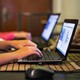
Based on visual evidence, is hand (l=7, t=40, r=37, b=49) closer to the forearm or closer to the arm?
the arm

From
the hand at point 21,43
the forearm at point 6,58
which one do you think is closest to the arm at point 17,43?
the hand at point 21,43

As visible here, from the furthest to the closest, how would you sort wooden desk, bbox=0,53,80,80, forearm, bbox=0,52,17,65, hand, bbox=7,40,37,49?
hand, bbox=7,40,37,49 < forearm, bbox=0,52,17,65 < wooden desk, bbox=0,53,80,80

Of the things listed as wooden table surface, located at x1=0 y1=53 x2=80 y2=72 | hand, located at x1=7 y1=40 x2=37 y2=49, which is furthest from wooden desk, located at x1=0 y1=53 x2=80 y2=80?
hand, located at x1=7 y1=40 x2=37 y2=49

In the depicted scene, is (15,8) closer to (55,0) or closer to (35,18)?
(35,18)

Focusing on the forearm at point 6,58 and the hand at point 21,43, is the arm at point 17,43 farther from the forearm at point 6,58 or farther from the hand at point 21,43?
the forearm at point 6,58

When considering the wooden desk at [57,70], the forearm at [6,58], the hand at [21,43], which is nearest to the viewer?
the wooden desk at [57,70]

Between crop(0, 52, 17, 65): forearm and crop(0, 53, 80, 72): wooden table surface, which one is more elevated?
crop(0, 52, 17, 65): forearm

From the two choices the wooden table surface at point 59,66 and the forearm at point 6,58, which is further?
the forearm at point 6,58

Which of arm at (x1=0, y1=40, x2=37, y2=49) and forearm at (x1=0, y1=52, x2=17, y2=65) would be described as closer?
forearm at (x1=0, y1=52, x2=17, y2=65)

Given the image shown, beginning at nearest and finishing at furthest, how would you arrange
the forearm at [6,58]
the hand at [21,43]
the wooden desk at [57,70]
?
1. the wooden desk at [57,70]
2. the forearm at [6,58]
3. the hand at [21,43]

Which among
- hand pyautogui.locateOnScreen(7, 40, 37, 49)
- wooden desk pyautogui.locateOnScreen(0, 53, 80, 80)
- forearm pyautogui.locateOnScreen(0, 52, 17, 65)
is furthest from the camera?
hand pyautogui.locateOnScreen(7, 40, 37, 49)

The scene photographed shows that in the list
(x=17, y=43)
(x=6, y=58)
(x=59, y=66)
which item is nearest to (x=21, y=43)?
(x=17, y=43)

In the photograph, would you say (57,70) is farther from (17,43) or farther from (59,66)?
(17,43)

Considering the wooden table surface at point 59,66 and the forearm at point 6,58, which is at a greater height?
the forearm at point 6,58
